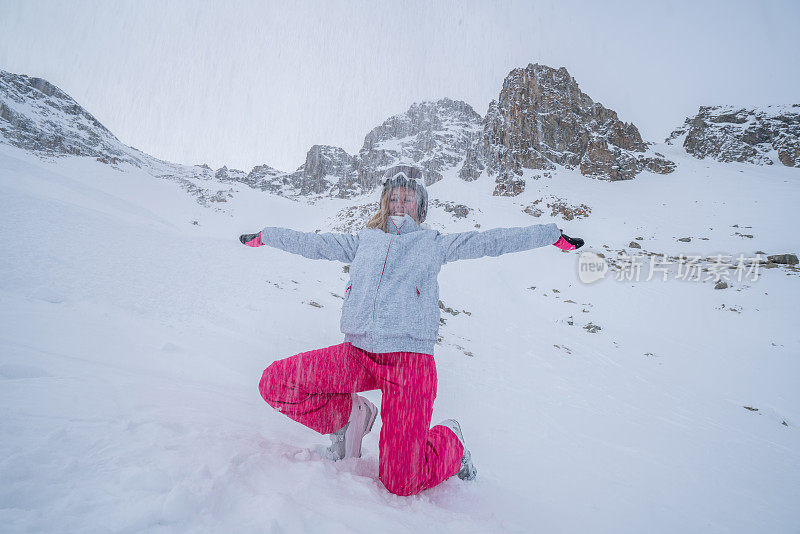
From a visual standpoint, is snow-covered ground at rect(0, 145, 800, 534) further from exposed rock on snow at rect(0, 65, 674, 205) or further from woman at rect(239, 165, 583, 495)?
→ exposed rock on snow at rect(0, 65, 674, 205)

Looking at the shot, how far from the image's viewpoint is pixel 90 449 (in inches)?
54.7

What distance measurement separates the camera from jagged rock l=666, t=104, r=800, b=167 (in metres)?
35.0

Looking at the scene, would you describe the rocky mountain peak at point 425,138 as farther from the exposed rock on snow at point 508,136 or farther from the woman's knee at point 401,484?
the woman's knee at point 401,484

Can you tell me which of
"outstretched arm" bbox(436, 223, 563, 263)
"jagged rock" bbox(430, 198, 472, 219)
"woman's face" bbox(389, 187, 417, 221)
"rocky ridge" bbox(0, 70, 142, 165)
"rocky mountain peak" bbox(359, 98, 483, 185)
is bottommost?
"outstretched arm" bbox(436, 223, 563, 263)

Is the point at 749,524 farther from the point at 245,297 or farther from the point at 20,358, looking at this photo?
the point at 245,297

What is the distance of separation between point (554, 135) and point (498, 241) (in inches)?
1720

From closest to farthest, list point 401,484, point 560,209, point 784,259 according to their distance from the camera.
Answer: point 401,484 < point 784,259 < point 560,209

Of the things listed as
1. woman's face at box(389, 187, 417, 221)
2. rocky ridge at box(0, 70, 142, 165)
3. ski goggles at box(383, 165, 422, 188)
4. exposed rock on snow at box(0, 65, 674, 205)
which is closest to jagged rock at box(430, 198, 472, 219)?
exposed rock on snow at box(0, 65, 674, 205)

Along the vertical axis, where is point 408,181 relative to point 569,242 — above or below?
above

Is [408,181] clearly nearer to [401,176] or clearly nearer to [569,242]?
[401,176]

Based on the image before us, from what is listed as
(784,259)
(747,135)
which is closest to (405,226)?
(784,259)

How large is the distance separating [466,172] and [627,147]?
18.3m

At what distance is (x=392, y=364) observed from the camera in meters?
2.09

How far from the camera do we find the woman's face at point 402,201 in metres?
2.48
